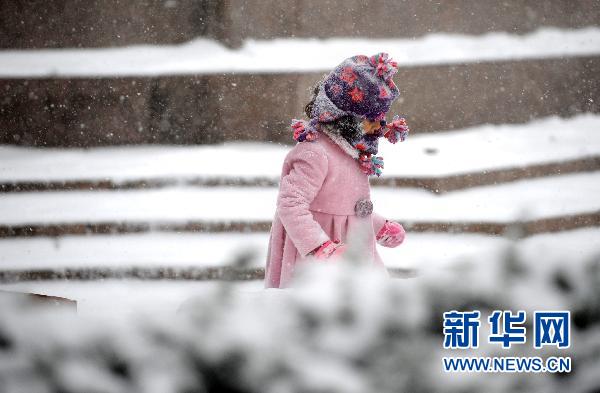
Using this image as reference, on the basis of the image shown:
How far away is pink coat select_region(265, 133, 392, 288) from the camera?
7.91ft

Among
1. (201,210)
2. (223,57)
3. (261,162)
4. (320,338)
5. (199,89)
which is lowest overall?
(201,210)

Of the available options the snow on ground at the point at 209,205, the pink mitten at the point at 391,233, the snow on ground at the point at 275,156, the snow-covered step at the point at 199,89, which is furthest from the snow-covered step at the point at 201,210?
the pink mitten at the point at 391,233

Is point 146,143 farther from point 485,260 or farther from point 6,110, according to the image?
point 485,260

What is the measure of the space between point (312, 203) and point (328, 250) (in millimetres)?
324

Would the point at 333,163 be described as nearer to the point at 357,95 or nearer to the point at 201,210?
the point at 357,95

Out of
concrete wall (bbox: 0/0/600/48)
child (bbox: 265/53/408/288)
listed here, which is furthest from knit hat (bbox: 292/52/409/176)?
concrete wall (bbox: 0/0/600/48)

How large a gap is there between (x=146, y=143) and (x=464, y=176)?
6.85 ft

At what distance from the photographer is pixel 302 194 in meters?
2.46

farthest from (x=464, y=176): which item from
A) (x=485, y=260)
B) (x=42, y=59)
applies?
(x=485, y=260)

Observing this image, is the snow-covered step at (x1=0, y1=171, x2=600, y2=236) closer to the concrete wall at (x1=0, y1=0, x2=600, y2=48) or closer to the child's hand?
the concrete wall at (x1=0, y1=0, x2=600, y2=48)

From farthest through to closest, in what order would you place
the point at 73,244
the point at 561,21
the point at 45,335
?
the point at 561,21 → the point at 73,244 → the point at 45,335

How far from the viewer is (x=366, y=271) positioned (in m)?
0.46

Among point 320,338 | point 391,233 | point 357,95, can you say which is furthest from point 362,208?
point 320,338

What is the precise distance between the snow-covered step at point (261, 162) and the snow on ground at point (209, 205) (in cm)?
5
